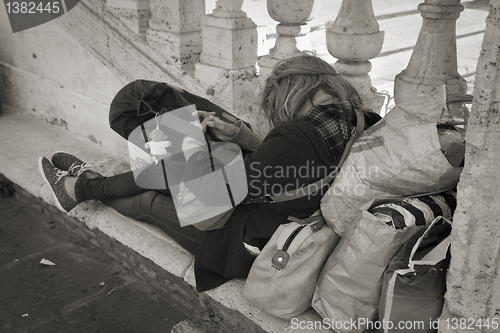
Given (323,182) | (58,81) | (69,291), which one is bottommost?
(69,291)

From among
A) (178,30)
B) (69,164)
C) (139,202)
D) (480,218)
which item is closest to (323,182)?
(480,218)

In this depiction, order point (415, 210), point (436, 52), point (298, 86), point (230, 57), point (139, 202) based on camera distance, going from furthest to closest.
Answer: point (230, 57), point (139, 202), point (436, 52), point (298, 86), point (415, 210)

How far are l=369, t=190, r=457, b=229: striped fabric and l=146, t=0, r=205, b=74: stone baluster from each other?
184cm

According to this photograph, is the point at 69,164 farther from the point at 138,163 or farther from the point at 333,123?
the point at 333,123

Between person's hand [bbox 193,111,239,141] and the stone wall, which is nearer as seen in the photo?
person's hand [bbox 193,111,239,141]

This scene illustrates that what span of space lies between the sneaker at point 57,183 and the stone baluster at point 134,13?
1.03m

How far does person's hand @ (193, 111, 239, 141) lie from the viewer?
92.8 inches

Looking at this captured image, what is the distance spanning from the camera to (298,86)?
1984 millimetres

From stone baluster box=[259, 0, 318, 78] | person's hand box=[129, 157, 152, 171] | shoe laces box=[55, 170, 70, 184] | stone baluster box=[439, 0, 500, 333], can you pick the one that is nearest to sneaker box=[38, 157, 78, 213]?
shoe laces box=[55, 170, 70, 184]

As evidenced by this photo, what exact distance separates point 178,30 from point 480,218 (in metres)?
2.19

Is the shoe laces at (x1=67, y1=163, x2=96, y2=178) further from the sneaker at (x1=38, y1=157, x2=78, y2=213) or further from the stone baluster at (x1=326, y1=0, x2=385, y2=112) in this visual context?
the stone baluster at (x1=326, y1=0, x2=385, y2=112)

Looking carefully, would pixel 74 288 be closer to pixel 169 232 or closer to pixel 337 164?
pixel 169 232

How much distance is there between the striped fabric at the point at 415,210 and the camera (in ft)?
5.37

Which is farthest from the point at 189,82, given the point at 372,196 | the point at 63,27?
the point at 372,196
